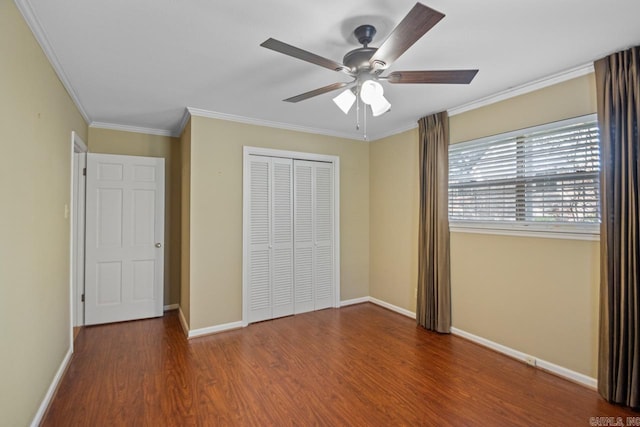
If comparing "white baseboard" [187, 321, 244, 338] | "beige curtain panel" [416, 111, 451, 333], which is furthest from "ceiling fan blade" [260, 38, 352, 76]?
"white baseboard" [187, 321, 244, 338]

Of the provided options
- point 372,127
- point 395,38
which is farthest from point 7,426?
point 372,127

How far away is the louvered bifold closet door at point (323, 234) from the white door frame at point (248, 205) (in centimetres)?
6

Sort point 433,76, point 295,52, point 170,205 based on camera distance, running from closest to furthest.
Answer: point 295,52 → point 433,76 → point 170,205

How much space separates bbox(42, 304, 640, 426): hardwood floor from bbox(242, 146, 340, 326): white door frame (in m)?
0.62

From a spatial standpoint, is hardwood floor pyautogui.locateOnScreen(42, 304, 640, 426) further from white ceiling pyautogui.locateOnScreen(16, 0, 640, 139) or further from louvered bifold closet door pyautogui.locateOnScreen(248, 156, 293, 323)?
white ceiling pyautogui.locateOnScreen(16, 0, 640, 139)

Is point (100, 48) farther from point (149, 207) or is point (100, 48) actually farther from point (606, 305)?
point (606, 305)

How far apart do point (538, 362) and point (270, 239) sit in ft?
9.84

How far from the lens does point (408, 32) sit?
4.89 feet

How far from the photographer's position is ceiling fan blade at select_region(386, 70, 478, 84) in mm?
1841

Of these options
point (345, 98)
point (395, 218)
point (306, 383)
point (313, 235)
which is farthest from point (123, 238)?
point (395, 218)

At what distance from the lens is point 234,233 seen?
12.3 ft

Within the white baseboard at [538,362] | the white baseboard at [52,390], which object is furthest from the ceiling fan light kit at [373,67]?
the white baseboard at [52,390]

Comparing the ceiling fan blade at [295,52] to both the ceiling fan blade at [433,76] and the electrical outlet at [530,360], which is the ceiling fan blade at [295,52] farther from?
the electrical outlet at [530,360]

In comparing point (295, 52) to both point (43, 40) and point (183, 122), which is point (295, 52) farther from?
point (183, 122)
